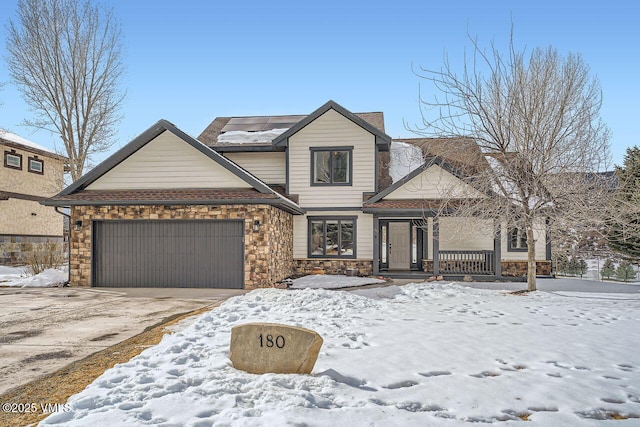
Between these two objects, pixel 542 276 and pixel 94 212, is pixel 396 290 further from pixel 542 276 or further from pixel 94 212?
pixel 94 212

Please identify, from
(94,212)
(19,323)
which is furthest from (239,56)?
(19,323)

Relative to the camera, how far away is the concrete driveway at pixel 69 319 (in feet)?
16.6

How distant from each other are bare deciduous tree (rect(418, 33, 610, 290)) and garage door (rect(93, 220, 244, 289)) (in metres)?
7.04

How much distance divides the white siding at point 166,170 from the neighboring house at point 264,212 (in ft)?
0.11

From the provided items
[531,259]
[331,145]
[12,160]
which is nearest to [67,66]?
[12,160]

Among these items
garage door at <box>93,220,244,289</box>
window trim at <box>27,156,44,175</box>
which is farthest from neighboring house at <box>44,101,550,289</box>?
window trim at <box>27,156,44,175</box>

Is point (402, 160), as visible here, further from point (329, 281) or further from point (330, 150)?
point (329, 281)

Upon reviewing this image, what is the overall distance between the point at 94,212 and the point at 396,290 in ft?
32.8

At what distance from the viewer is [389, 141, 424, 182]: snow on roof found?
54.8 feet

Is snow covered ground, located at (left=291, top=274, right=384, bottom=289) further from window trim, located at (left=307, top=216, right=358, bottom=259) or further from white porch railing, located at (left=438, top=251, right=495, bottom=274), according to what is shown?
white porch railing, located at (left=438, top=251, right=495, bottom=274)

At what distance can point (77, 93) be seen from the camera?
2017 cm

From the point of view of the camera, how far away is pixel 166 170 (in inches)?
527

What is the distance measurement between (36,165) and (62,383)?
83.9 feet

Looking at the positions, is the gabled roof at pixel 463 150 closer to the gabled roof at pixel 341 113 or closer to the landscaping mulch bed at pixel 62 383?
the gabled roof at pixel 341 113
